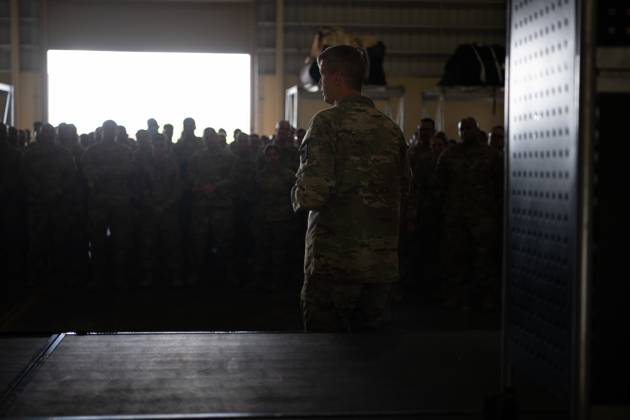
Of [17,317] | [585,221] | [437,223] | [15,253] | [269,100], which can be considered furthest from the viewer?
[269,100]

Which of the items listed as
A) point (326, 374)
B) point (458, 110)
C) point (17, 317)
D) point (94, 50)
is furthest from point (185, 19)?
point (326, 374)

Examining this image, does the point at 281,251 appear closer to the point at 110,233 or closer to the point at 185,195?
the point at 185,195

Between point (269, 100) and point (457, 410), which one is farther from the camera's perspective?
point (269, 100)

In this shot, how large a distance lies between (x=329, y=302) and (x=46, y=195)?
5526 mm

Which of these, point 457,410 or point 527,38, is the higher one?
point 527,38

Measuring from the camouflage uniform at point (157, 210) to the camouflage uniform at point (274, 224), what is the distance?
2.58 feet

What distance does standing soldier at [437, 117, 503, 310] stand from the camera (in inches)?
277

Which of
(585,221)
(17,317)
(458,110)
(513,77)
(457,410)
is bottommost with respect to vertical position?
(17,317)

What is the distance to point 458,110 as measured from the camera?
58.9 ft

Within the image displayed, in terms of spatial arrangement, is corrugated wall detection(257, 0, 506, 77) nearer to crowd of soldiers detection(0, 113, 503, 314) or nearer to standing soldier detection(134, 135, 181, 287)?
crowd of soldiers detection(0, 113, 503, 314)

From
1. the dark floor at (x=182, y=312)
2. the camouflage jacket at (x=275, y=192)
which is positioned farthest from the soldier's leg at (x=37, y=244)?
the camouflage jacket at (x=275, y=192)

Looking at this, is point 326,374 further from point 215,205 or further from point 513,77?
point 215,205

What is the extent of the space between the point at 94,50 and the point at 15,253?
10.3 meters

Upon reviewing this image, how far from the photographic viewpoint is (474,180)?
706 centimetres
